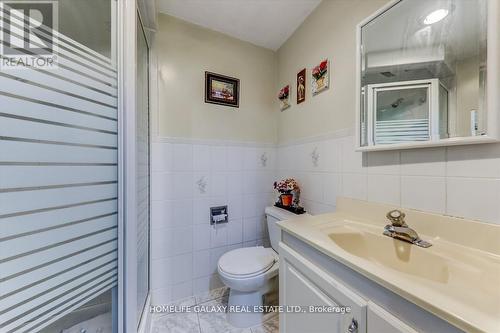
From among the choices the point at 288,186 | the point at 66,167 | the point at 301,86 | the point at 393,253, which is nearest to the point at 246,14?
the point at 301,86

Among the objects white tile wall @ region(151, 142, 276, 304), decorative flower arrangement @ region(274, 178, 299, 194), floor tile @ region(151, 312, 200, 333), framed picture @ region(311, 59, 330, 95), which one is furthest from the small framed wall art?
floor tile @ region(151, 312, 200, 333)

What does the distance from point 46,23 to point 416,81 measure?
1.34 m

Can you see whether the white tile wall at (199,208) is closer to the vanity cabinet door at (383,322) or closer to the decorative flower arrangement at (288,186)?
the decorative flower arrangement at (288,186)

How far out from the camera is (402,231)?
750 millimetres

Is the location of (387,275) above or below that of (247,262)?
above

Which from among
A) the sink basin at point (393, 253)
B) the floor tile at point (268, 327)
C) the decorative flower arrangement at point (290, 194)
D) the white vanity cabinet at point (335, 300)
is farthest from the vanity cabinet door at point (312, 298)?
the decorative flower arrangement at point (290, 194)

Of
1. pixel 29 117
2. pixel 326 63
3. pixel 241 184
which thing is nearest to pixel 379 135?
pixel 326 63

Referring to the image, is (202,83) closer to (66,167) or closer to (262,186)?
(262,186)

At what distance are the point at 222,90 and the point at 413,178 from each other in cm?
142

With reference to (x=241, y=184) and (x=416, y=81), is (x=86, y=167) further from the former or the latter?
(x=416, y=81)

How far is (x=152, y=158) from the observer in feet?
4.63

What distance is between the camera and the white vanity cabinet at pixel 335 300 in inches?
17.5

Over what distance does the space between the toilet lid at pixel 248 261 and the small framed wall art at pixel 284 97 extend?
1216mm

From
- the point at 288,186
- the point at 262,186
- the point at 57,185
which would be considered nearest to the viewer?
the point at 57,185
